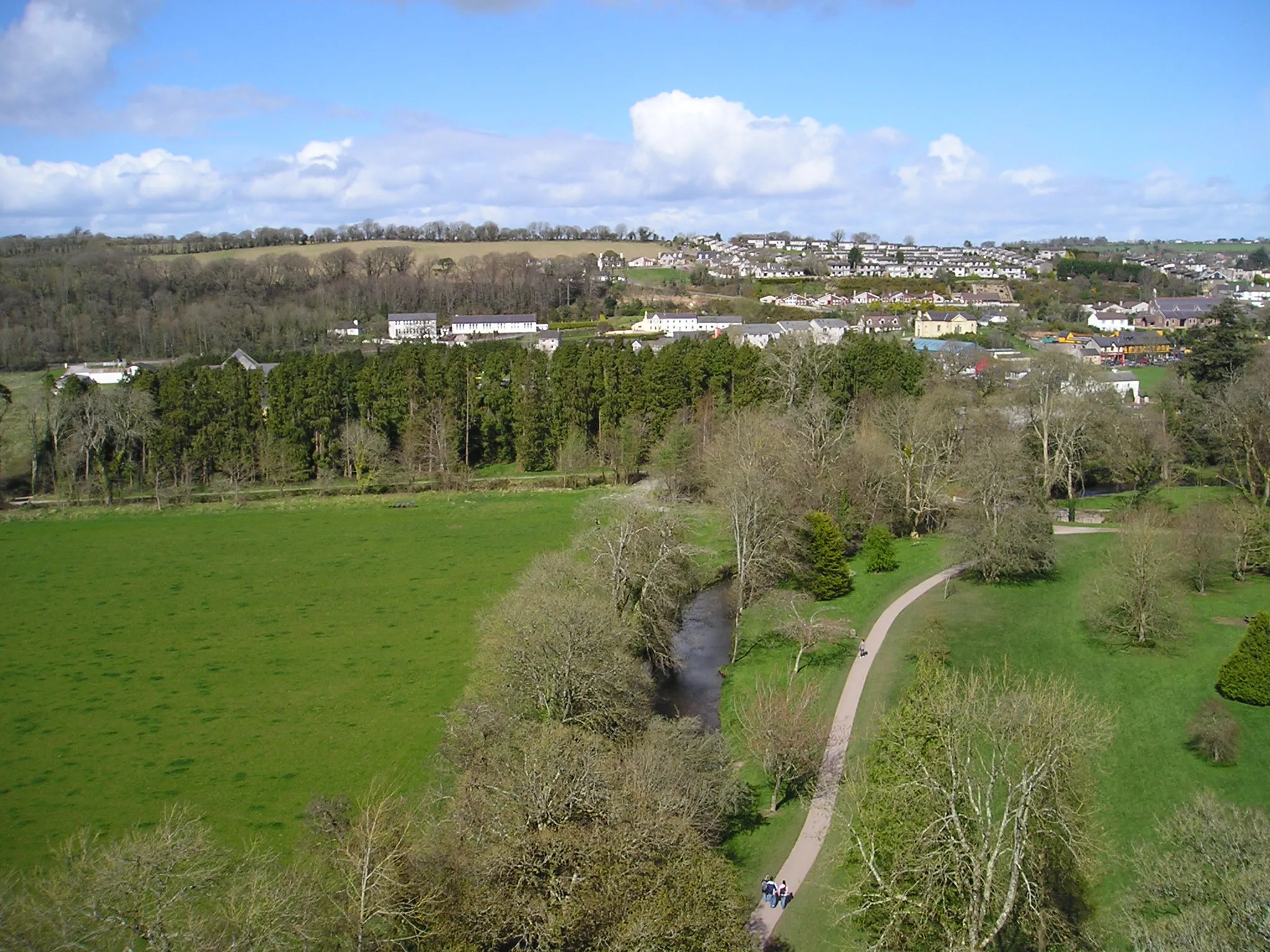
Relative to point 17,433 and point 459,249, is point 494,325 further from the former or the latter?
point 459,249

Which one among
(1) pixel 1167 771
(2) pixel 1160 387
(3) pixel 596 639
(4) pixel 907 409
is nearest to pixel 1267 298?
(2) pixel 1160 387

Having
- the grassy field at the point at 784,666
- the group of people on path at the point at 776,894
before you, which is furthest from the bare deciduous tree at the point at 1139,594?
the group of people on path at the point at 776,894

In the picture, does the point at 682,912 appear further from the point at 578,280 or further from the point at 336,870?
the point at 578,280

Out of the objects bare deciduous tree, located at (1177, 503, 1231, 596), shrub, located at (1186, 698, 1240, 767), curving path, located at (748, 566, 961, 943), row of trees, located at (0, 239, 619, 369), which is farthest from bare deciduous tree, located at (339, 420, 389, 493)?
shrub, located at (1186, 698, 1240, 767)

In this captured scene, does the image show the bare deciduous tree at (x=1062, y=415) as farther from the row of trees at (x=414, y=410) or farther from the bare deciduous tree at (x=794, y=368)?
the bare deciduous tree at (x=794, y=368)

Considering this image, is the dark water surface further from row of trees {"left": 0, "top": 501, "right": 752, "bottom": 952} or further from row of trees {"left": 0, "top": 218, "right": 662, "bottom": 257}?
row of trees {"left": 0, "top": 218, "right": 662, "bottom": 257}

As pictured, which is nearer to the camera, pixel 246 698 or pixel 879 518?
pixel 246 698
